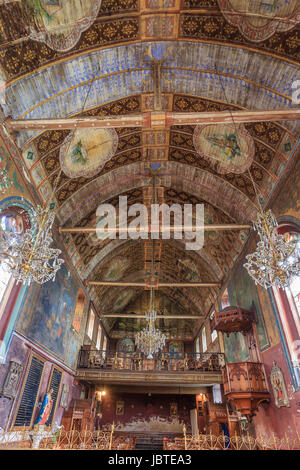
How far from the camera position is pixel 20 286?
773cm

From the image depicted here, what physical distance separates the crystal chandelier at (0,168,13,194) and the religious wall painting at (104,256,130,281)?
10.1m

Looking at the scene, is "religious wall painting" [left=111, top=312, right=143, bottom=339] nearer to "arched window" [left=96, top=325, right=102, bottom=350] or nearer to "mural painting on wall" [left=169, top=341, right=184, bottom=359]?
"mural painting on wall" [left=169, top=341, right=184, bottom=359]

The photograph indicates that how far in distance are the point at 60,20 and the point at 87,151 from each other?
12.4 ft

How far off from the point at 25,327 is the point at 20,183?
4.22 metres

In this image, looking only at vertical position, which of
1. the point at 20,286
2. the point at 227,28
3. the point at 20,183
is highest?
the point at 227,28

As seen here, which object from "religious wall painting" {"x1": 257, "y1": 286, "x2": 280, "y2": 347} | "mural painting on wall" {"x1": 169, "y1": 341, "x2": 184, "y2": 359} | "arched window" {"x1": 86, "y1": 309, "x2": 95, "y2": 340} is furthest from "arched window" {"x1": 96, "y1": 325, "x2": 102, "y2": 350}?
"religious wall painting" {"x1": 257, "y1": 286, "x2": 280, "y2": 347}

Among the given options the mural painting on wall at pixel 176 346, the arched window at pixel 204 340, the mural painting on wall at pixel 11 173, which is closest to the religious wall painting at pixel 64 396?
the mural painting on wall at pixel 11 173

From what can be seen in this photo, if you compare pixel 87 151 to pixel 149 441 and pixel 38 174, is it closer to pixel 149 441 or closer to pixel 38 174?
pixel 38 174

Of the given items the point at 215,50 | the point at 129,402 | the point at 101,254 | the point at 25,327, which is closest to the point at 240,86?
the point at 215,50

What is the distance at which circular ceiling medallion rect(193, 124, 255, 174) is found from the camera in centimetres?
878

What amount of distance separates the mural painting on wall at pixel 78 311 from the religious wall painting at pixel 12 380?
5240mm

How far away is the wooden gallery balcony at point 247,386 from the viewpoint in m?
8.09

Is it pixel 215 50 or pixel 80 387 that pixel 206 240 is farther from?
pixel 80 387

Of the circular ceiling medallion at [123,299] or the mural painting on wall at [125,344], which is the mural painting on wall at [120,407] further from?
the circular ceiling medallion at [123,299]
